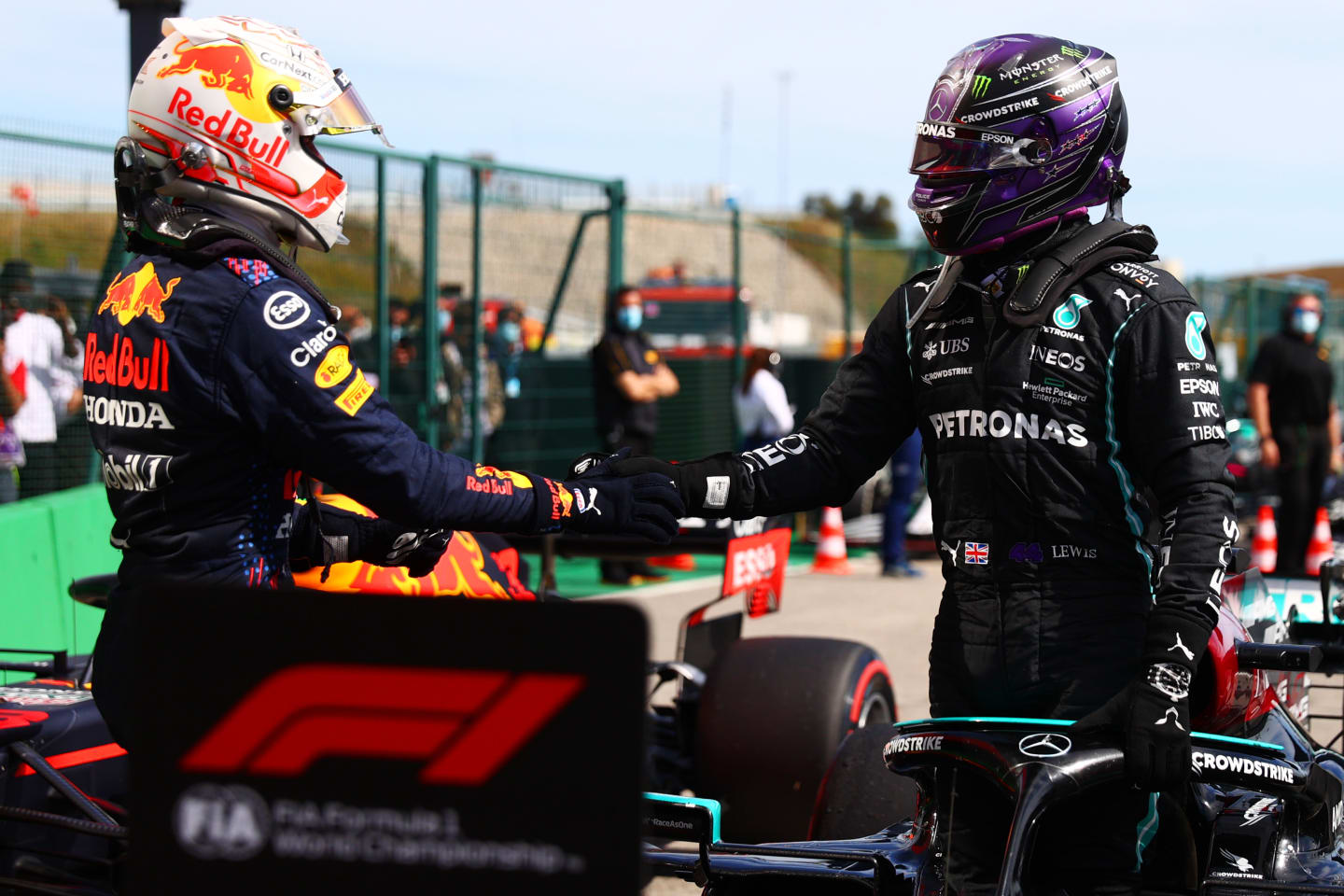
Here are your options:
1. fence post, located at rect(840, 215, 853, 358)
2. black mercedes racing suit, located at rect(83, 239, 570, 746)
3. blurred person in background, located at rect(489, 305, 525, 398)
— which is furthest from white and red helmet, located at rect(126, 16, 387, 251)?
fence post, located at rect(840, 215, 853, 358)

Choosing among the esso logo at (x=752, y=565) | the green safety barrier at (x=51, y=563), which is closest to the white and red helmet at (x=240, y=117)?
the esso logo at (x=752, y=565)

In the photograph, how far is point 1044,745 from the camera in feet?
8.02

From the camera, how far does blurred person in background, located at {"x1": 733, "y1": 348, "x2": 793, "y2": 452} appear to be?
1123 centimetres

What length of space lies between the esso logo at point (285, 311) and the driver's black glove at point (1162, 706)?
4.89 feet

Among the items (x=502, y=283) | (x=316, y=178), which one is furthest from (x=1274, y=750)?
(x=502, y=283)

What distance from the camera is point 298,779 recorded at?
5.05ft

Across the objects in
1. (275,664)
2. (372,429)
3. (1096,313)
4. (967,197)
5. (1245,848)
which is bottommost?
(1245,848)

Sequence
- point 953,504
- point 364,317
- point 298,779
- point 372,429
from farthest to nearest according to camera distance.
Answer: point 364,317
point 953,504
point 372,429
point 298,779

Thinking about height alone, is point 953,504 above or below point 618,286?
below

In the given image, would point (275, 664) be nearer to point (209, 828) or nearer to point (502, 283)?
point (209, 828)

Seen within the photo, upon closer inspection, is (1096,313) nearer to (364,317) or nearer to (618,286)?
(364,317)

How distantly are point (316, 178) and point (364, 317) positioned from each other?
679cm

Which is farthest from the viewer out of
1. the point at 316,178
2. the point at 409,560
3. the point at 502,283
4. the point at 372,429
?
the point at 502,283

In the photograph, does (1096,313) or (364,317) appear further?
(364,317)
